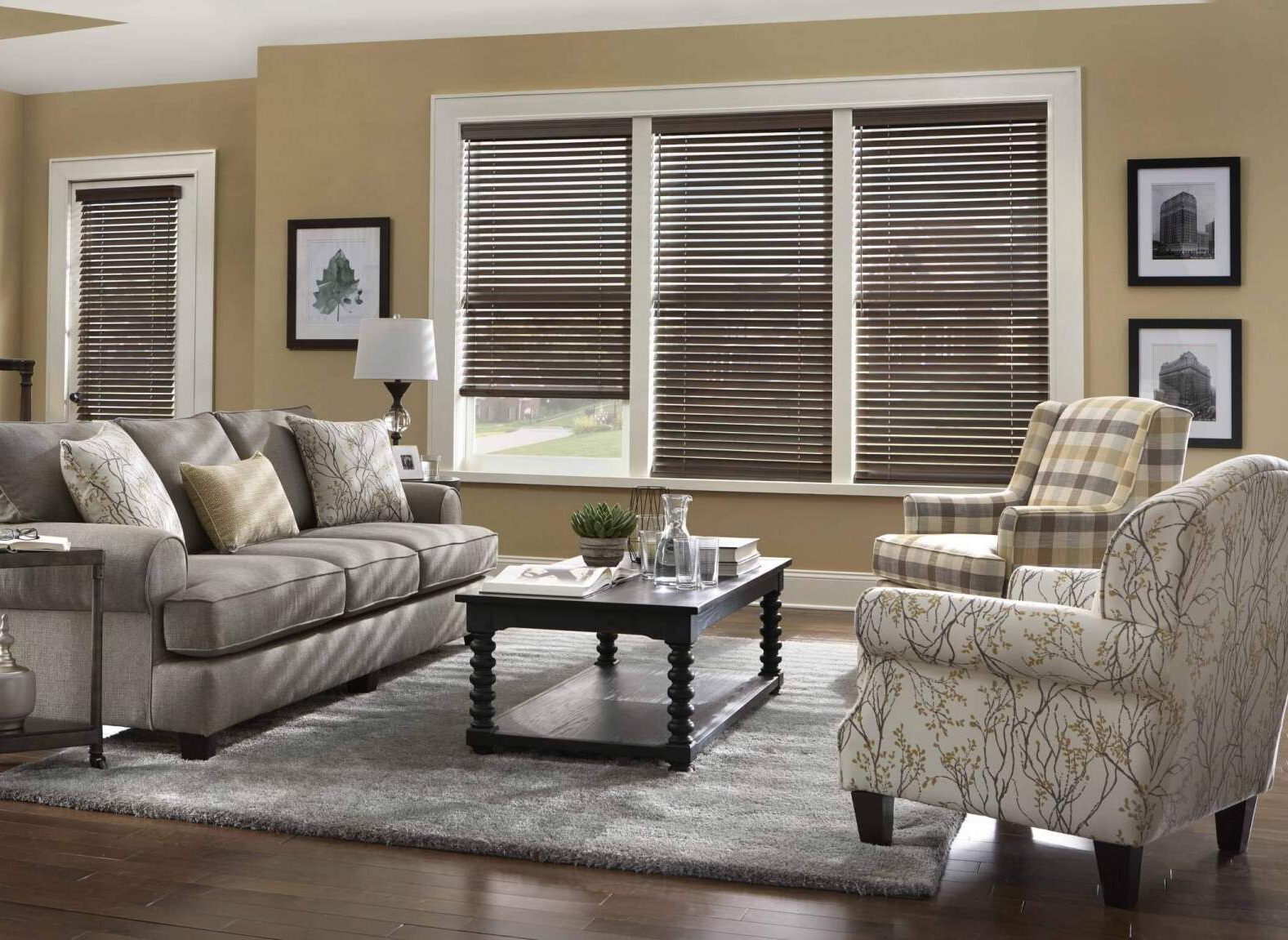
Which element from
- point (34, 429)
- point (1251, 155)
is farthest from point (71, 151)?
point (1251, 155)

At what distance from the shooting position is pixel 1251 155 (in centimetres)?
533

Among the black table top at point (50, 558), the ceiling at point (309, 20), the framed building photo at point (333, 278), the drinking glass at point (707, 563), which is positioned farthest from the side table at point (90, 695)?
the ceiling at point (309, 20)

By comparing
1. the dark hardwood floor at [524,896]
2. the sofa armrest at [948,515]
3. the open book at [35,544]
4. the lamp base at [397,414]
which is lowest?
the dark hardwood floor at [524,896]

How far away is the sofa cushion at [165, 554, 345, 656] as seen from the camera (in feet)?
10.4

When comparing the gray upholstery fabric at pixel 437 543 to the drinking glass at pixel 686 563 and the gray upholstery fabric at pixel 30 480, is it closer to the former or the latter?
the gray upholstery fabric at pixel 30 480

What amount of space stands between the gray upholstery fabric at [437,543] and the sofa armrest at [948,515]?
159 cm

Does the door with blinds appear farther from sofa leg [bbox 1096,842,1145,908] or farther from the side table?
sofa leg [bbox 1096,842,1145,908]

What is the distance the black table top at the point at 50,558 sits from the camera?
9.68 ft

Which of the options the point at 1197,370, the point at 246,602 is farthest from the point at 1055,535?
the point at 246,602

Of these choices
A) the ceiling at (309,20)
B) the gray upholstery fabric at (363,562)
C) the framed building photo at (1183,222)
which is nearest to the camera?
the gray upholstery fabric at (363,562)

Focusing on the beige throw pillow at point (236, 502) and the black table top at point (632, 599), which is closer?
the black table top at point (632, 599)

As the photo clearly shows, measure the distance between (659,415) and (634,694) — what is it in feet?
8.08

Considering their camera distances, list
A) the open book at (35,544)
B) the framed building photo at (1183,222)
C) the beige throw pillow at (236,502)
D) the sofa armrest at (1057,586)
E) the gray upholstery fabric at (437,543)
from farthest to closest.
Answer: the framed building photo at (1183,222) < the gray upholstery fabric at (437,543) < the beige throw pillow at (236,502) < the open book at (35,544) < the sofa armrest at (1057,586)

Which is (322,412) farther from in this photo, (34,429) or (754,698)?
(754,698)
